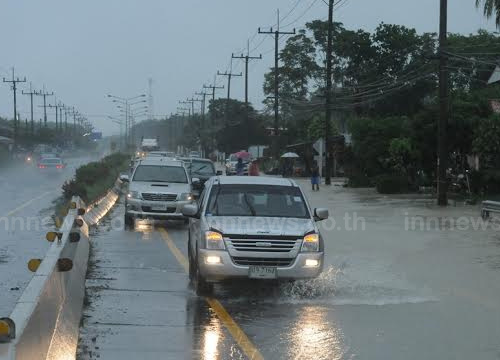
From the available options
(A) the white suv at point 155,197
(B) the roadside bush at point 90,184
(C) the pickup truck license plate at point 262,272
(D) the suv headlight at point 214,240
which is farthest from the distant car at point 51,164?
(C) the pickup truck license plate at point 262,272

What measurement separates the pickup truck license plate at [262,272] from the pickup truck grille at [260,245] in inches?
9.5

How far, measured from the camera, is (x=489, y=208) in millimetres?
25438

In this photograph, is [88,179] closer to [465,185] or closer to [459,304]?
[465,185]

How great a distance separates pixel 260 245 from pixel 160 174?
13.5m

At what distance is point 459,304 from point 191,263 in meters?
4.11

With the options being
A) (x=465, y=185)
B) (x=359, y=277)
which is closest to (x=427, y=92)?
(x=465, y=185)

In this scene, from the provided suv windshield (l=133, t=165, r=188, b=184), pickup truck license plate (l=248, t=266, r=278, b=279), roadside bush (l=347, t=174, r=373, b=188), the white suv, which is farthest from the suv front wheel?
roadside bush (l=347, t=174, r=373, b=188)

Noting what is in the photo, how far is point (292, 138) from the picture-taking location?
8875cm

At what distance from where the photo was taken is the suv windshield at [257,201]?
42.1 feet

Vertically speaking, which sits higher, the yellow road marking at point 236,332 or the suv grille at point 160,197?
the suv grille at point 160,197

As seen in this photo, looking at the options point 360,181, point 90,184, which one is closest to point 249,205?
point 90,184

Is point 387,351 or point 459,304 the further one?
point 459,304

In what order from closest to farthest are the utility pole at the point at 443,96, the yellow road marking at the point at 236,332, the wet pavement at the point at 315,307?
the yellow road marking at the point at 236,332
the wet pavement at the point at 315,307
the utility pole at the point at 443,96

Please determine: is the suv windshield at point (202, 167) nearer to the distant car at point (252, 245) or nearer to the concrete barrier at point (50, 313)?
the distant car at point (252, 245)
